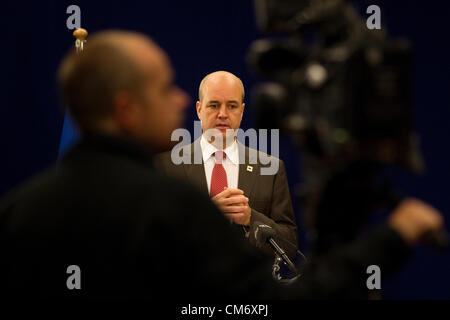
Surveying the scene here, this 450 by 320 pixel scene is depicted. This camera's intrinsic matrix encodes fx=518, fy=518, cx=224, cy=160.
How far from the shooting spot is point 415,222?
3.01 feet

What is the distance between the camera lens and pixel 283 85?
1052 mm

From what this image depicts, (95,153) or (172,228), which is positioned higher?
(95,153)

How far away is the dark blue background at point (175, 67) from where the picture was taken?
3.31 meters

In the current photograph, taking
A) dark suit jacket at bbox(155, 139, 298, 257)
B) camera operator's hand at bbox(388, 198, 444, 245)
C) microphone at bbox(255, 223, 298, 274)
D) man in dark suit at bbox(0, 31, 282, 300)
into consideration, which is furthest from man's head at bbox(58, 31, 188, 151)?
dark suit jacket at bbox(155, 139, 298, 257)

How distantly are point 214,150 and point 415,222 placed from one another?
1517mm

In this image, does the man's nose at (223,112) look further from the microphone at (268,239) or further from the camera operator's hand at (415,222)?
the camera operator's hand at (415,222)

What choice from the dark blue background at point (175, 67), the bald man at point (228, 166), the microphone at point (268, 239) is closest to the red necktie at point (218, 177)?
the bald man at point (228, 166)

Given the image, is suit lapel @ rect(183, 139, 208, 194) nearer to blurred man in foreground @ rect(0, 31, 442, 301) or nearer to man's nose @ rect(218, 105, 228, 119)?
man's nose @ rect(218, 105, 228, 119)

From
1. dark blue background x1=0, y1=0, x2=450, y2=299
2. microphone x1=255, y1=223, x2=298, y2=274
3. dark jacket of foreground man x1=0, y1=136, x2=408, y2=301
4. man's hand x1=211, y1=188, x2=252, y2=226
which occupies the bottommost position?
dark jacket of foreground man x1=0, y1=136, x2=408, y2=301

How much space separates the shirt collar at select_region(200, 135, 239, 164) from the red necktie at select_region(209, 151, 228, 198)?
0.08 ft

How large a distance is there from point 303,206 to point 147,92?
15.3 inches

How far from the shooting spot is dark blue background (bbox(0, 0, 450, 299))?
3.31 meters
